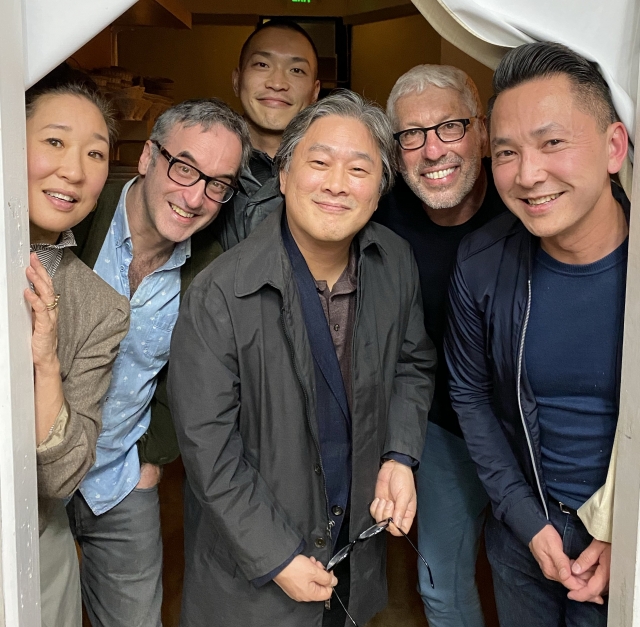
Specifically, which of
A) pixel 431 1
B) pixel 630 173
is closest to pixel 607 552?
pixel 630 173

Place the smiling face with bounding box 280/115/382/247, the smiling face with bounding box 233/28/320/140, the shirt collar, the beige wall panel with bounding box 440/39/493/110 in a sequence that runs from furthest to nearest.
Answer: the beige wall panel with bounding box 440/39/493/110
the smiling face with bounding box 233/28/320/140
the smiling face with bounding box 280/115/382/247
the shirt collar

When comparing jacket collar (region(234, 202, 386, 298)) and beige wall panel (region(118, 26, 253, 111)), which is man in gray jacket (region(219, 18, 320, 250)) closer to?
jacket collar (region(234, 202, 386, 298))

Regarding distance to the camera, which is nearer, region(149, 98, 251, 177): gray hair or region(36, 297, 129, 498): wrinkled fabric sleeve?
region(36, 297, 129, 498): wrinkled fabric sleeve

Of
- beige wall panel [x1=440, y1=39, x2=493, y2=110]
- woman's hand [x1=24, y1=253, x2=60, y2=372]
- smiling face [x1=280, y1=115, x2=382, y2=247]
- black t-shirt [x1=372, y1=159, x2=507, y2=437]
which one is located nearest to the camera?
woman's hand [x1=24, y1=253, x2=60, y2=372]

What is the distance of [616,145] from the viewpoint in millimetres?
1394

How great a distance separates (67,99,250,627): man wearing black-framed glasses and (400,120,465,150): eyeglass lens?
0.44 metres

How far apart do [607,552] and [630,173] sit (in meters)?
0.73

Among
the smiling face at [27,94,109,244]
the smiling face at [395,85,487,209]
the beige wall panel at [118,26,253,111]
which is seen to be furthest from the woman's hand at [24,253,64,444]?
the beige wall panel at [118,26,253,111]

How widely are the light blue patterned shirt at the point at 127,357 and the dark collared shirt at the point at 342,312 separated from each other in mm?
444

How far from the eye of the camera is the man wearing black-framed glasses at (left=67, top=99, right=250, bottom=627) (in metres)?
1.85

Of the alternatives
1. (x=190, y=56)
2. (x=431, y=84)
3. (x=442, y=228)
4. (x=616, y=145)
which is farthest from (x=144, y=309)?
(x=190, y=56)

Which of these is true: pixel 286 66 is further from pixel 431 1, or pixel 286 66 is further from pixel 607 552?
pixel 607 552

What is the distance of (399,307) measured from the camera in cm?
172

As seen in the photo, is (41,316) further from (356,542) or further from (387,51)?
(387,51)
